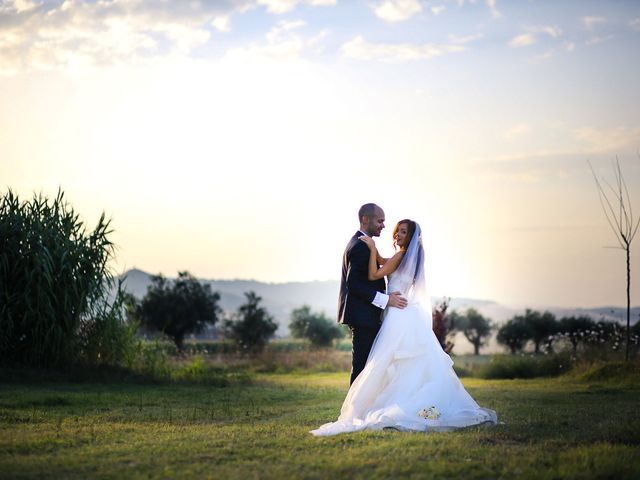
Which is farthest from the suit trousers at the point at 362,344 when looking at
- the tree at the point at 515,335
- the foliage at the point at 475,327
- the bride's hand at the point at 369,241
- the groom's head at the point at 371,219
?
the foliage at the point at 475,327

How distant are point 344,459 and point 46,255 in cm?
1214

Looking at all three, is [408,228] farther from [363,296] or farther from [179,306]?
[179,306]

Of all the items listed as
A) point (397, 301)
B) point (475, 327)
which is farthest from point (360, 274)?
point (475, 327)

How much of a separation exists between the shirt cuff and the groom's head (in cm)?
72

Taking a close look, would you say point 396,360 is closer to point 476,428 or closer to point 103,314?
point 476,428

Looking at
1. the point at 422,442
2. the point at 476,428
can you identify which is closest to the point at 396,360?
the point at 476,428

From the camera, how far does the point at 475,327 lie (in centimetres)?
5600

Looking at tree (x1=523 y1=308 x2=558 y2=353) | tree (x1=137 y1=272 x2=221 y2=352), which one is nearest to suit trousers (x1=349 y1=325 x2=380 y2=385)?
tree (x1=523 y1=308 x2=558 y2=353)

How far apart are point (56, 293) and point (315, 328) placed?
38775 mm

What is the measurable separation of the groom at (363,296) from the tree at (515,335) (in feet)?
130

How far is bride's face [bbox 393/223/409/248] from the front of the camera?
29.3 ft

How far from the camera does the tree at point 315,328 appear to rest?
53938mm

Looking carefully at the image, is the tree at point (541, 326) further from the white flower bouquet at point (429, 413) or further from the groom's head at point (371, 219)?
the white flower bouquet at point (429, 413)

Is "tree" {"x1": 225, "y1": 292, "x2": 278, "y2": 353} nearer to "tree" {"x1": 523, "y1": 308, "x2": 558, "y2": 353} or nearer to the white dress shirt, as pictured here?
"tree" {"x1": 523, "y1": 308, "x2": 558, "y2": 353}
